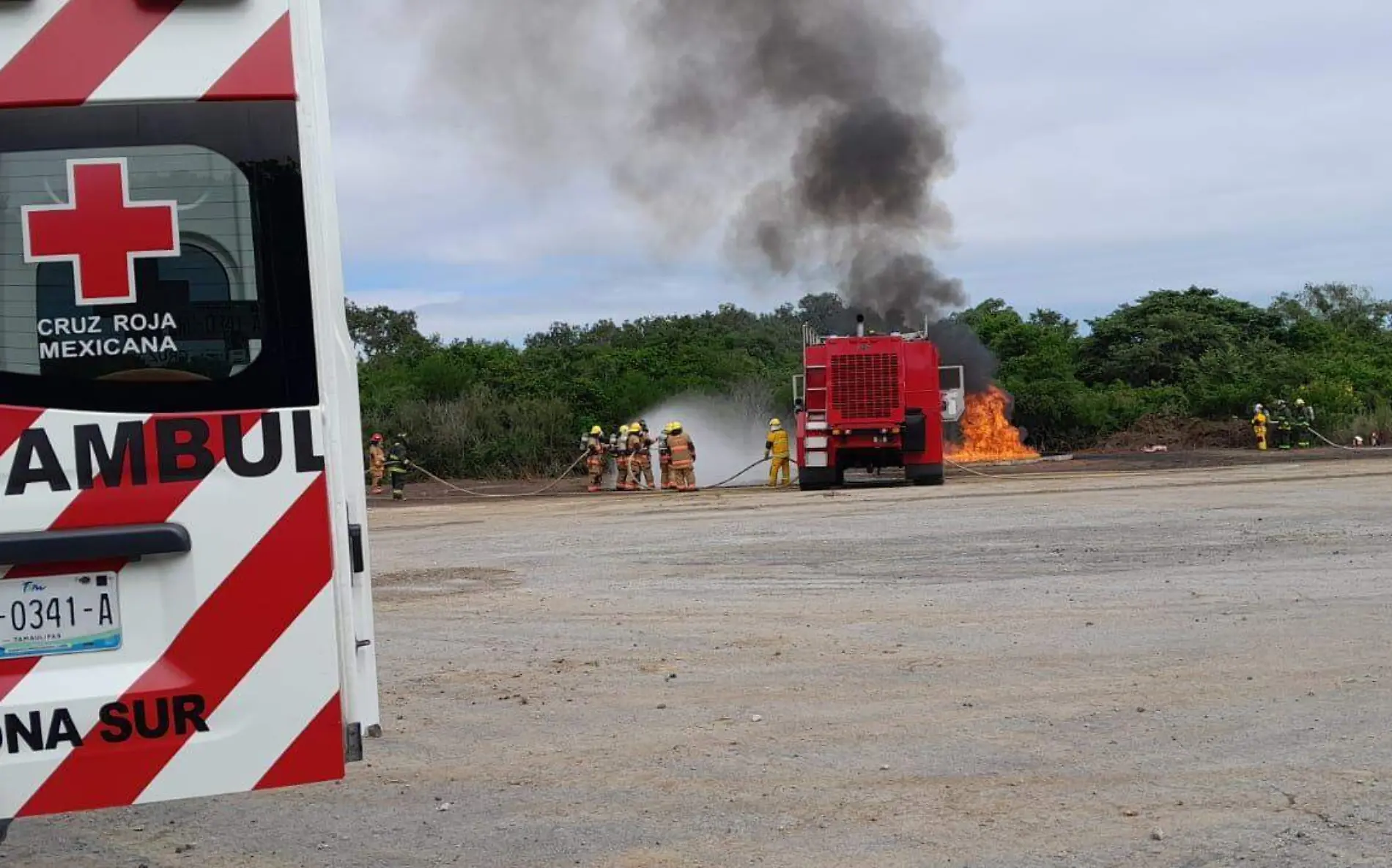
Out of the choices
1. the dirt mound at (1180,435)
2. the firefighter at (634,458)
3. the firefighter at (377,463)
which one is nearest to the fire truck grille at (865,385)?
the firefighter at (634,458)

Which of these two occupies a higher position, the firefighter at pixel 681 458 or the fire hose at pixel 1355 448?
the firefighter at pixel 681 458

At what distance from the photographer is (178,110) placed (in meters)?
3.86

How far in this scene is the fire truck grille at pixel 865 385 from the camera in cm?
2586

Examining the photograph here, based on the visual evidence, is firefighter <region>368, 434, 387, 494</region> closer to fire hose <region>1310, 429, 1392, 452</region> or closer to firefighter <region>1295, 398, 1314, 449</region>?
fire hose <region>1310, 429, 1392, 452</region>

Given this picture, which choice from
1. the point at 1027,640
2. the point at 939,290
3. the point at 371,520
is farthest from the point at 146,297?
the point at 939,290

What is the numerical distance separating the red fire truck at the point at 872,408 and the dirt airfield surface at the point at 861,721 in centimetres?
1109

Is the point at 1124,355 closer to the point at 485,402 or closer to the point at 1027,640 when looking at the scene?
the point at 485,402

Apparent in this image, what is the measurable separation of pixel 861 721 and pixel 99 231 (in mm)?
4502

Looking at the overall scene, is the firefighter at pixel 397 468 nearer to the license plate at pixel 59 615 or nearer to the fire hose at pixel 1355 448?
the fire hose at pixel 1355 448

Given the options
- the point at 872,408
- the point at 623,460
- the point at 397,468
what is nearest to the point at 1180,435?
the point at 872,408

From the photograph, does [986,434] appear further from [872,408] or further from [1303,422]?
[872,408]

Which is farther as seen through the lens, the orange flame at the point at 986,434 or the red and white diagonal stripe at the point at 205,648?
the orange flame at the point at 986,434

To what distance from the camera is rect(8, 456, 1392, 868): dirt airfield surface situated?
5266 millimetres

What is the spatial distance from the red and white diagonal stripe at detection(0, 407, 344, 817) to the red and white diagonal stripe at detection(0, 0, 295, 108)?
846 millimetres
